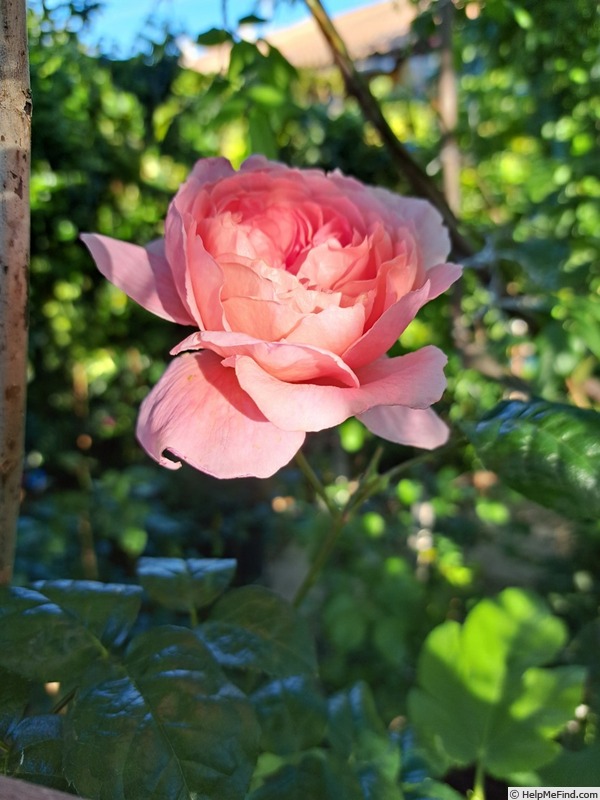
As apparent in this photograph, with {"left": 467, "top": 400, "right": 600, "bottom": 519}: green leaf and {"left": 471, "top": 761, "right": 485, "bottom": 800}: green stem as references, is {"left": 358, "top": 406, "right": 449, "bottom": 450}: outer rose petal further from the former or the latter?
{"left": 471, "top": 761, "right": 485, "bottom": 800}: green stem

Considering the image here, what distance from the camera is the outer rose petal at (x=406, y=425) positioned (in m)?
0.40

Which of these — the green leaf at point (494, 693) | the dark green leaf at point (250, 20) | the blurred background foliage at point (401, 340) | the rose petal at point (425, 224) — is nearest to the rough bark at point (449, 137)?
the blurred background foliage at point (401, 340)

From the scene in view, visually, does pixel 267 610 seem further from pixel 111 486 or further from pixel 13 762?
pixel 111 486

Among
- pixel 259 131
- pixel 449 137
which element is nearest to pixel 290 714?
pixel 259 131

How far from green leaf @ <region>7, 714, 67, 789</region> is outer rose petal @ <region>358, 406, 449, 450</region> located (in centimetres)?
25

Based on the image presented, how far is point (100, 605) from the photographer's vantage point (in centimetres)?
42

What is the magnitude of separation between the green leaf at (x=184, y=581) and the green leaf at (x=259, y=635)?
22 millimetres

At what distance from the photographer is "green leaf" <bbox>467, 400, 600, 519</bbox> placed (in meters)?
0.39

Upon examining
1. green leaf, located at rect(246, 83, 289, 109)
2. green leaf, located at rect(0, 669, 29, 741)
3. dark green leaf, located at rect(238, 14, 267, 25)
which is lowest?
green leaf, located at rect(0, 669, 29, 741)

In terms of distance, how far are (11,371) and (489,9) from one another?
677mm

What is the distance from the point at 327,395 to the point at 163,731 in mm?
199

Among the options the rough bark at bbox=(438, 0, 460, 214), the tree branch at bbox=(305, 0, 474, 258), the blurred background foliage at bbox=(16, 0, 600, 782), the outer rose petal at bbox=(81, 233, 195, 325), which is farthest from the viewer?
the rough bark at bbox=(438, 0, 460, 214)

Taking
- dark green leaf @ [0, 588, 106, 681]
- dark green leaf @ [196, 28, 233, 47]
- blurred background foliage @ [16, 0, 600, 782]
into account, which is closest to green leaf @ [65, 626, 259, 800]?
dark green leaf @ [0, 588, 106, 681]

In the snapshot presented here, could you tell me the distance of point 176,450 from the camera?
1.13 ft
